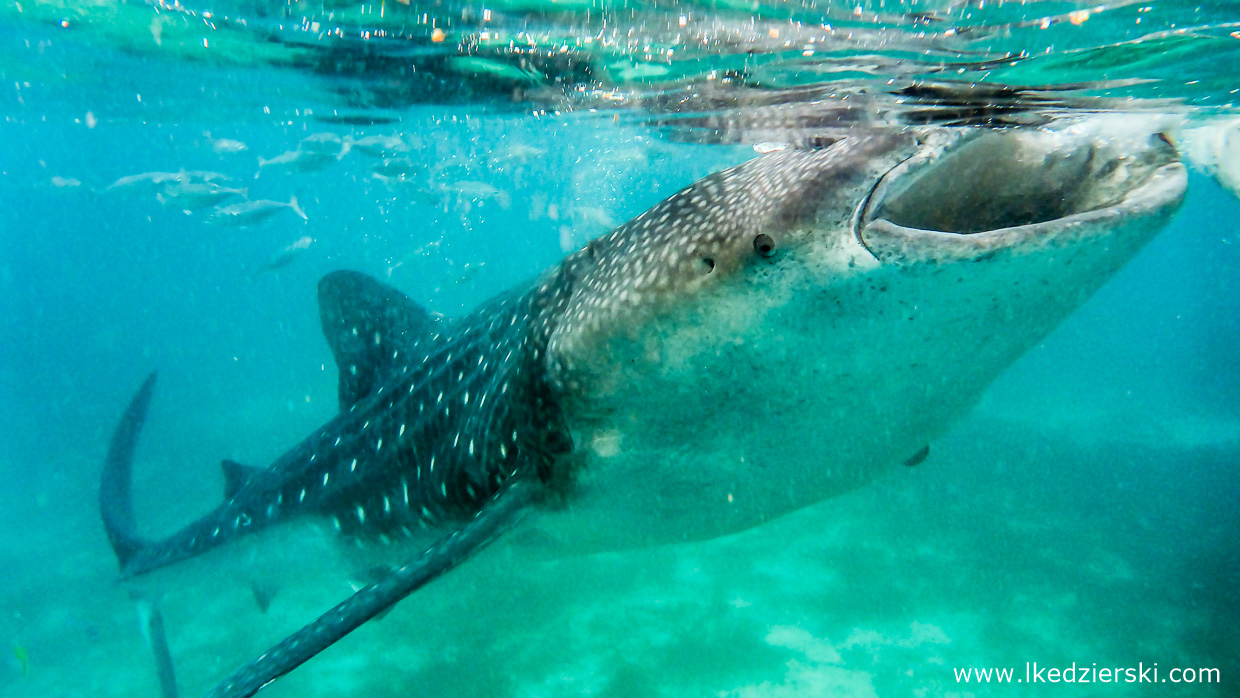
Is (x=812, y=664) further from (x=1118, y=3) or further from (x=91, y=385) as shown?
(x=91, y=385)

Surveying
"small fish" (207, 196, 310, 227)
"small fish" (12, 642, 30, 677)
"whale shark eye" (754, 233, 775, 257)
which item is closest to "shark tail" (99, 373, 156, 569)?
"small fish" (12, 642, 30, 677)

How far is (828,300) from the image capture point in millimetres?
2096

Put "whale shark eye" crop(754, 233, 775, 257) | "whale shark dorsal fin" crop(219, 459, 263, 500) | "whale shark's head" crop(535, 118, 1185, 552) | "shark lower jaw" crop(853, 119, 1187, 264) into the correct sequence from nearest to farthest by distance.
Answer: "shark lower jaw" crop(853, 119, 1187, 264)
"whale shark's head" crop(535, 118, 1185, 552)
"whale shark eye" crop(754, 233, 775, 257)
"whale shark dorsal fin" crop(219, 459, 263, 500)

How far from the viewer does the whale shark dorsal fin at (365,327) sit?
4852 millimetres

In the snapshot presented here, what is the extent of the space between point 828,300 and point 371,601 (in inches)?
83.3

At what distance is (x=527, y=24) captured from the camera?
27.3ft

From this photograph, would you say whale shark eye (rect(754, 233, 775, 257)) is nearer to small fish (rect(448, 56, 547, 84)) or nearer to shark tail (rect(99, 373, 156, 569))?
shark tail (rect(99, 373, 156, 569))

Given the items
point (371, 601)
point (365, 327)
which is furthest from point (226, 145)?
point (371, 601)

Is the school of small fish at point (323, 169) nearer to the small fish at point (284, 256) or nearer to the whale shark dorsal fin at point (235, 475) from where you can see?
the small fish at point (284, 256)

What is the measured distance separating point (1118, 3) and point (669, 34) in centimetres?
437

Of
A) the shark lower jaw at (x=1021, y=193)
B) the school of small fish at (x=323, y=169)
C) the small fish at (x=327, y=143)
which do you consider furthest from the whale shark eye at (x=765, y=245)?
the small fish at (x=327, y=143)

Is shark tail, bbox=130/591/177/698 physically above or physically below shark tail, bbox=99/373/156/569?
below

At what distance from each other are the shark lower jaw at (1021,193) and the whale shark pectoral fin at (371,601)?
6.13 ft

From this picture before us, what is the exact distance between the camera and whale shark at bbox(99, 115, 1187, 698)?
1967 millimetres
